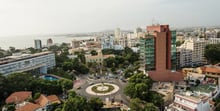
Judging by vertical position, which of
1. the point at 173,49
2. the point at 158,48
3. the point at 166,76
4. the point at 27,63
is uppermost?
the point at 158,48

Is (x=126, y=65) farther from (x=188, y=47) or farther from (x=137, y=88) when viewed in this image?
(x=137, y=88)

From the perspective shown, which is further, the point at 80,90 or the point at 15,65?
the point at 15,65

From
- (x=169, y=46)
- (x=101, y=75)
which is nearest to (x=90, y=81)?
(x=101, y=75)

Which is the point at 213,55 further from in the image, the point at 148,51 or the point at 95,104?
the point at 95,104

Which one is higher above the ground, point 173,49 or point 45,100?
point 173,49

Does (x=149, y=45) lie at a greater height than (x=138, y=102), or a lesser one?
greater

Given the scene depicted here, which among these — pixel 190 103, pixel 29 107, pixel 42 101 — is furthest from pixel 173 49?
pixel 29 107
